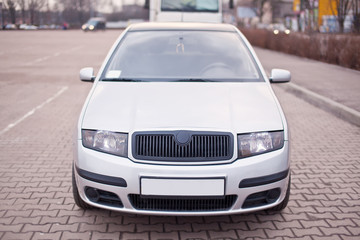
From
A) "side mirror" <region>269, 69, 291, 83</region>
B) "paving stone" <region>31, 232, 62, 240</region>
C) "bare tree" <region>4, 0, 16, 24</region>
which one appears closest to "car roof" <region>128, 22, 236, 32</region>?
"side mirror" <region>269, 69, 291, 83</region>

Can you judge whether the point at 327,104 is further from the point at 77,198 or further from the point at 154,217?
the point at 77,198

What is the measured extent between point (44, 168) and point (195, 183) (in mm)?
2495

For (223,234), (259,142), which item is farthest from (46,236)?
(259,142)

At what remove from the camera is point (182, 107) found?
351cm

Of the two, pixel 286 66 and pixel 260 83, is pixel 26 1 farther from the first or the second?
pixel 260 83

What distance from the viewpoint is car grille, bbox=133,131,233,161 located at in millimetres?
3162

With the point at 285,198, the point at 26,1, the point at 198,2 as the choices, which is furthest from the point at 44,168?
the point at 26,1

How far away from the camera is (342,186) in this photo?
4.51 metres

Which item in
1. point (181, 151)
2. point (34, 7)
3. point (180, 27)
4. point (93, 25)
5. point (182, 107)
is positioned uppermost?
point (34, 7)

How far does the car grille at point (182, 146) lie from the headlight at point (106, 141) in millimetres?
110

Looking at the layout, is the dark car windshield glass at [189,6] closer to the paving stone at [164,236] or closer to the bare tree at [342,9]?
the bare tree at [342,9]

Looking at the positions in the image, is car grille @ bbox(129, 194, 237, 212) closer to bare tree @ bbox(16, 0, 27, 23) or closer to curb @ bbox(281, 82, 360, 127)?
curb @ bbox(281, 82, 360, 127)

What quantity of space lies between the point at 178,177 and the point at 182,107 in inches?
25.9

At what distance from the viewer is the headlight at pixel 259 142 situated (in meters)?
3.24
